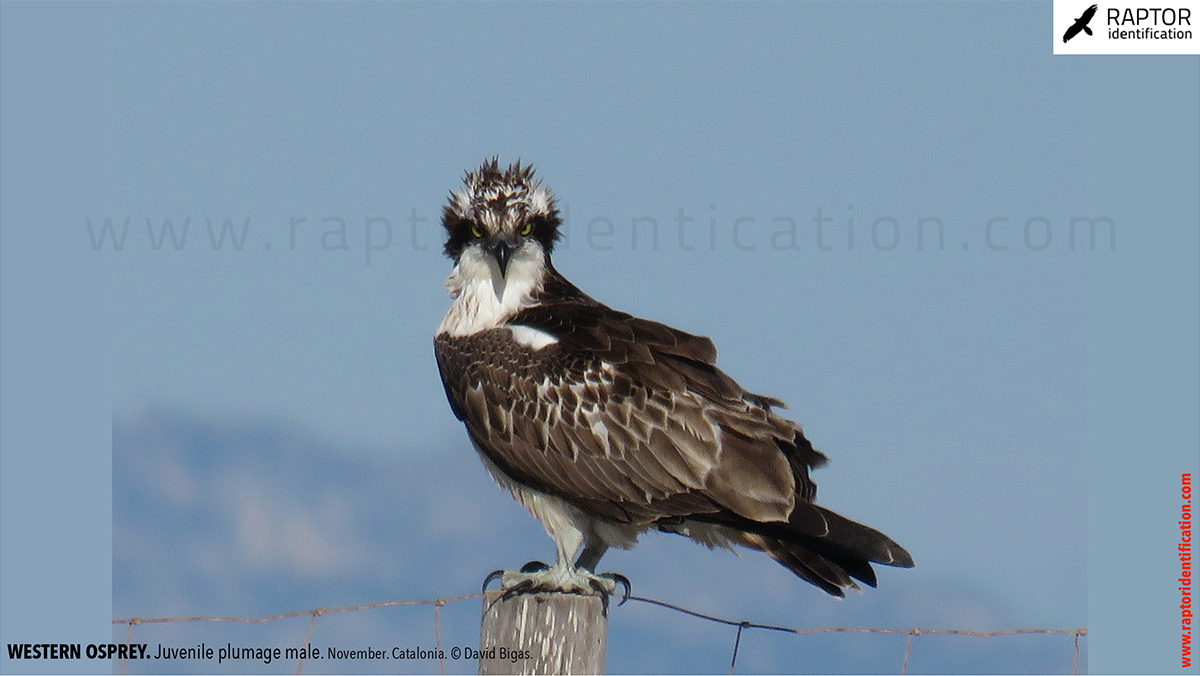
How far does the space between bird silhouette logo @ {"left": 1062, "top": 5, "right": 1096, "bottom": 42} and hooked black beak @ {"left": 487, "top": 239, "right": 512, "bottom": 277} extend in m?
4.84

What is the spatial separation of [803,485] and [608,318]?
59.5 inches

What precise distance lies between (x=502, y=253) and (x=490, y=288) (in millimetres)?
351

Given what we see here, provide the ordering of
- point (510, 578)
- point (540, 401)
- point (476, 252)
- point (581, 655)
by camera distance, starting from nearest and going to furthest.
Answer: point (581, 655)
point (510, 578)
point (540, 401)
point (476, 252)

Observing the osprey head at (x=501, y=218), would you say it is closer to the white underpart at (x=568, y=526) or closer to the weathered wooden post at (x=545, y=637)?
the white underpart at (x=568, y=526)

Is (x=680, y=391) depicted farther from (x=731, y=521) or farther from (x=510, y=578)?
(x=510, y=578)

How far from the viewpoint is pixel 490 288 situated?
822cm

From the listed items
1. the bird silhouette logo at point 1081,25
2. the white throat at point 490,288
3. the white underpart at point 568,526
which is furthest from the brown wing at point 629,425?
the bird silhouette logo at point 1081,25

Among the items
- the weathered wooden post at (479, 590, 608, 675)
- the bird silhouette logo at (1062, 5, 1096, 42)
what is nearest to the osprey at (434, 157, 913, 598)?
the weathered wooden post at (479, 590, 608, 675)

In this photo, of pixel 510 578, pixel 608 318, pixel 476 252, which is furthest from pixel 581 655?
pixel 476 252

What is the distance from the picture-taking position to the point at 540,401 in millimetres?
7574

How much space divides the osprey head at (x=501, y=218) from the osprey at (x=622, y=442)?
0.02 metres

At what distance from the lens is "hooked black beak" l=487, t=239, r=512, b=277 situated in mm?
7918

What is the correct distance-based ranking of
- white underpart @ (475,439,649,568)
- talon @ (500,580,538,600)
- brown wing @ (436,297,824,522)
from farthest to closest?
1. white underpart @ (475,439,649,568)
2. brown wing @ (436,297,824,522)
3. talon @ (500,580,538,600)

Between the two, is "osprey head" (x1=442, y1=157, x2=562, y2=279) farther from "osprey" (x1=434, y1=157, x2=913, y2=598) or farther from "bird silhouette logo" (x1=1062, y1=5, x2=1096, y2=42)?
"bird silhouette logo" (x1=1062, y1=5, x2=1096, y2=42)
